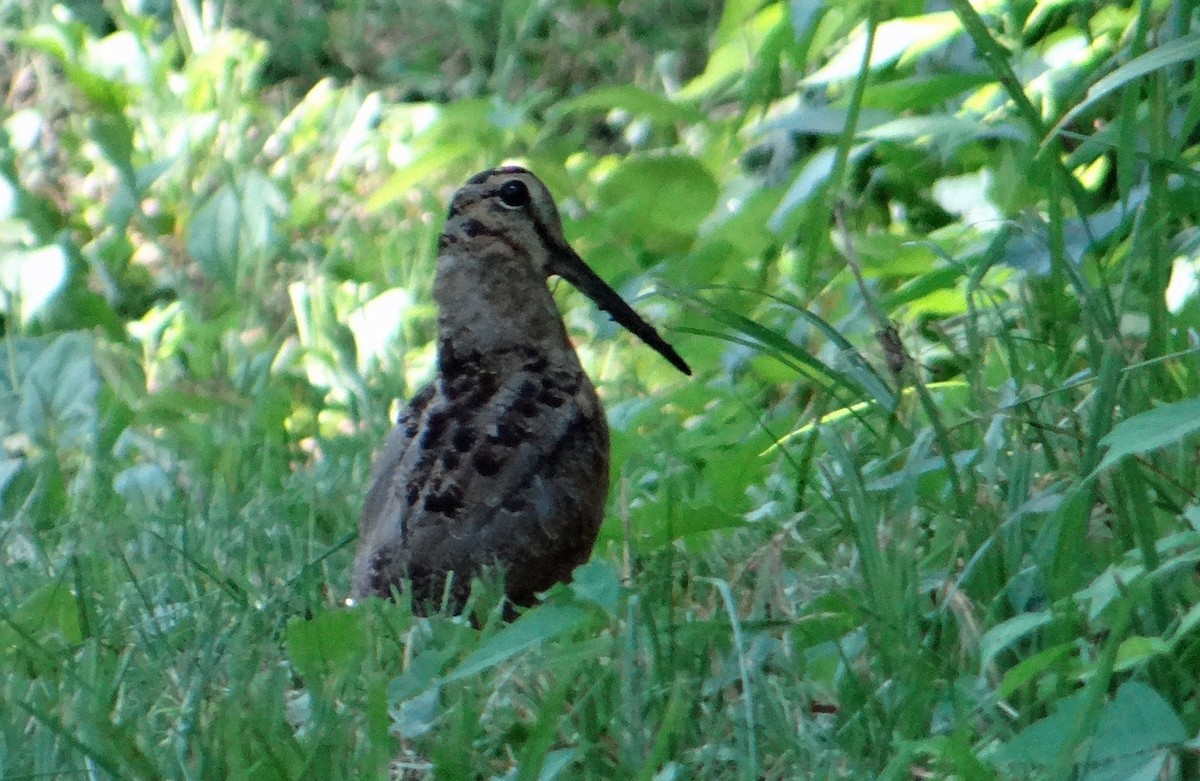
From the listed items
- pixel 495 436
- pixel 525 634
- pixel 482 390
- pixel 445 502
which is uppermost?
pixel 482 390

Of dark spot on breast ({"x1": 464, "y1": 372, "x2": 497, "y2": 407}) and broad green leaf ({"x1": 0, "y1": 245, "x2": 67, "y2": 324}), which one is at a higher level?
broad green leaf ({"x1": 0, "y1": 245, "x2": 67, "y2": 324})

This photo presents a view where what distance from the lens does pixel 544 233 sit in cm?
361

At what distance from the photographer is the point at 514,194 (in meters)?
3.55

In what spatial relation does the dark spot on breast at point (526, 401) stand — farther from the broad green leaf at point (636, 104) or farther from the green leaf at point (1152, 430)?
the green leaf at point (1152, 430)

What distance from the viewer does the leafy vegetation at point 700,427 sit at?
91.7 inches

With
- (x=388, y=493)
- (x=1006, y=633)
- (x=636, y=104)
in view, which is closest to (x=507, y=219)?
(x=388, y=493)

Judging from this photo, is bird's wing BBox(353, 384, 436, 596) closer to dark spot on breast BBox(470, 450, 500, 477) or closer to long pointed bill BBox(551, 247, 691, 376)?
dark spot on breast BBox(470, 450, 500, 477)

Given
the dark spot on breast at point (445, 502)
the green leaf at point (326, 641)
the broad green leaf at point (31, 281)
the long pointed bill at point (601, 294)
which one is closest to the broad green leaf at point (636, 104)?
the long pointed bill at point (601, 294)

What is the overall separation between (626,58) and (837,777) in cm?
596

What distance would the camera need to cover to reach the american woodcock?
318cm

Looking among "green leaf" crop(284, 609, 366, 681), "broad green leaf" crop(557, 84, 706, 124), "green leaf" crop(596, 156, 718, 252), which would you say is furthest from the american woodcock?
"green leaf" crop(596, 156, 718, 252)

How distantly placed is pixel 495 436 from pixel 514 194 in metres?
0.54

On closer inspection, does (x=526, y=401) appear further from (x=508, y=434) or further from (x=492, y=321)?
(x=492, y=321)

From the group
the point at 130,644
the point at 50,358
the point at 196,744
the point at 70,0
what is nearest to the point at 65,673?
the point at 130,644
